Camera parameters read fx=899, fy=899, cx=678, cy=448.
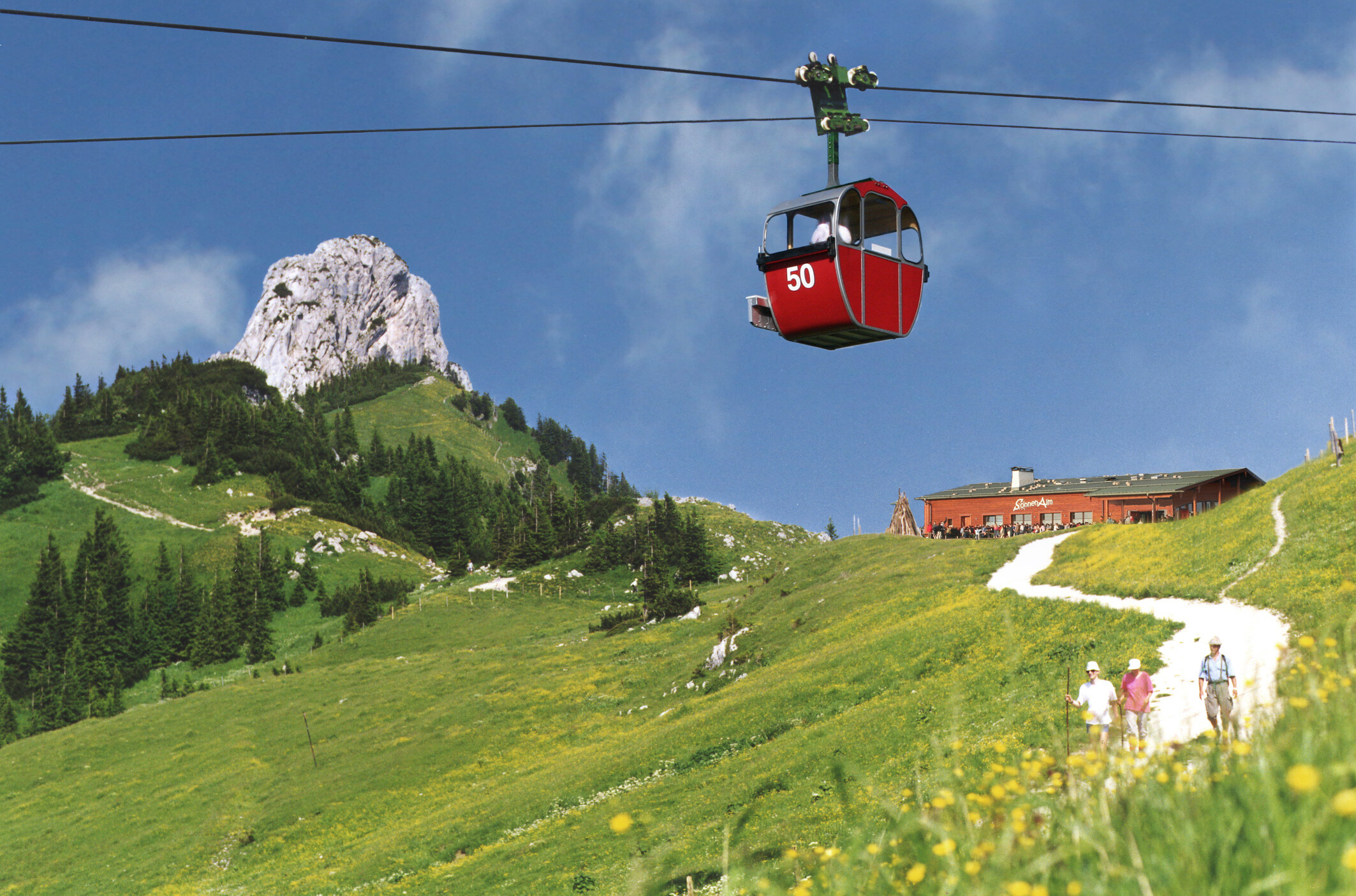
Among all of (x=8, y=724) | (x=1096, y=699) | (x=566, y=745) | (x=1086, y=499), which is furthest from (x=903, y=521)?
(x=8, y=724)

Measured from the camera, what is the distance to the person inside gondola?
59.4 ft

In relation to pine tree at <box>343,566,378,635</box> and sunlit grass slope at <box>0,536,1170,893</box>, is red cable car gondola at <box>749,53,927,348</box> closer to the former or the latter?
sunlit grass slope at <box>0,536,1170,893</box>

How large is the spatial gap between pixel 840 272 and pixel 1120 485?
72.8m

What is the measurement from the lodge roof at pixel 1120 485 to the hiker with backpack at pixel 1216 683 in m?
67.2

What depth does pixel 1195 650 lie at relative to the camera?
79.0 feet

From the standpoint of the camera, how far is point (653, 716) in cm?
4872

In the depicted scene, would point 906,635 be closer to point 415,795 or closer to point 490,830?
point 490,830

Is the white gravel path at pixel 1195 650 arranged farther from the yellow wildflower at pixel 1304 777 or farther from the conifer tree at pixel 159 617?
the conifer tree at pixel 159 617

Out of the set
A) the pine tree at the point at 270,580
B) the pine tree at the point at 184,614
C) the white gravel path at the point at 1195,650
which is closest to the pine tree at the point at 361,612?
the pine tree at the point at 270,580

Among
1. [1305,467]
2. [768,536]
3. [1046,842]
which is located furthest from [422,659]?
[768,536]

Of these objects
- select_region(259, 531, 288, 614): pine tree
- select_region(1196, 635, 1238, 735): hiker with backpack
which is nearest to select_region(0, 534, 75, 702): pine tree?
select_region(259, 531, 288, 614): pine tree

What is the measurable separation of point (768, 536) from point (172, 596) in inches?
3876

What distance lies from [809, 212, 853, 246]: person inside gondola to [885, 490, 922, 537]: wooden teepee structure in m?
71.4

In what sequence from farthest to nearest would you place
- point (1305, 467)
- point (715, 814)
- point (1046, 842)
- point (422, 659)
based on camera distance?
point (422, 659) < point (1305, 467) < point (715, 814) < point (1046, 842)
